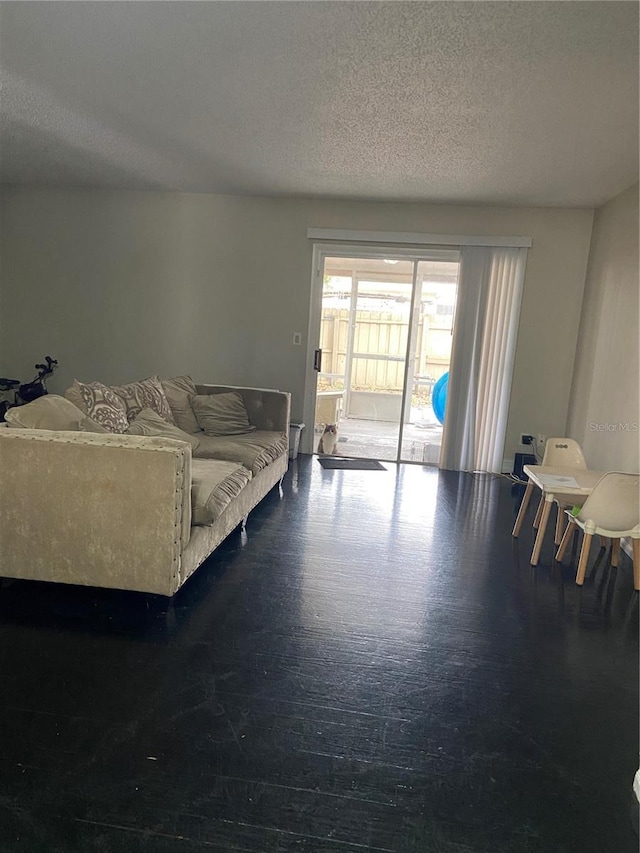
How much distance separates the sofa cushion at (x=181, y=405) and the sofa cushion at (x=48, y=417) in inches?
59.0

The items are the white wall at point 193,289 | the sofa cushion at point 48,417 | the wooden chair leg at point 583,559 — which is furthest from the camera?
the white wall at point 193,289

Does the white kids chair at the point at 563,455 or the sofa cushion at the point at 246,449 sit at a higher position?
the white kids chair at the point at 563,455

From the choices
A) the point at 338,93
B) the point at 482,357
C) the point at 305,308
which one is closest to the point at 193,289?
the point at 305,308

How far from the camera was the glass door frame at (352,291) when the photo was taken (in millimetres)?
5645

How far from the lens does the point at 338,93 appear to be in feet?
10.2

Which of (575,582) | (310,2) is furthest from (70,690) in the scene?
(310,2)

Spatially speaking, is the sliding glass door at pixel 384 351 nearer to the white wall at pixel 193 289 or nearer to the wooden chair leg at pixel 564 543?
the white wall at pixel 193 289

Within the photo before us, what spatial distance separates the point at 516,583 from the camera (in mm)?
3025

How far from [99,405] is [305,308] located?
3.07 meters

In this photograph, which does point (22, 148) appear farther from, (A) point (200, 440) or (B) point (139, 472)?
(B) point (139, 472)

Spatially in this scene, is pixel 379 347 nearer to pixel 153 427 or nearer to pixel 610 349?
pixel 610 349

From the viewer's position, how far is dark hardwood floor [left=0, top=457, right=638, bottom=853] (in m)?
1.48

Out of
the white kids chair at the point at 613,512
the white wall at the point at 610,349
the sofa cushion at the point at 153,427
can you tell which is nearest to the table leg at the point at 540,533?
the white kids chair at the point at 613,512

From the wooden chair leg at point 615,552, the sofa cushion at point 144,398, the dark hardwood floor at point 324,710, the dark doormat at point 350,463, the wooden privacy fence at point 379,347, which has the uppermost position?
the wooden privacy fence at point 379,347
